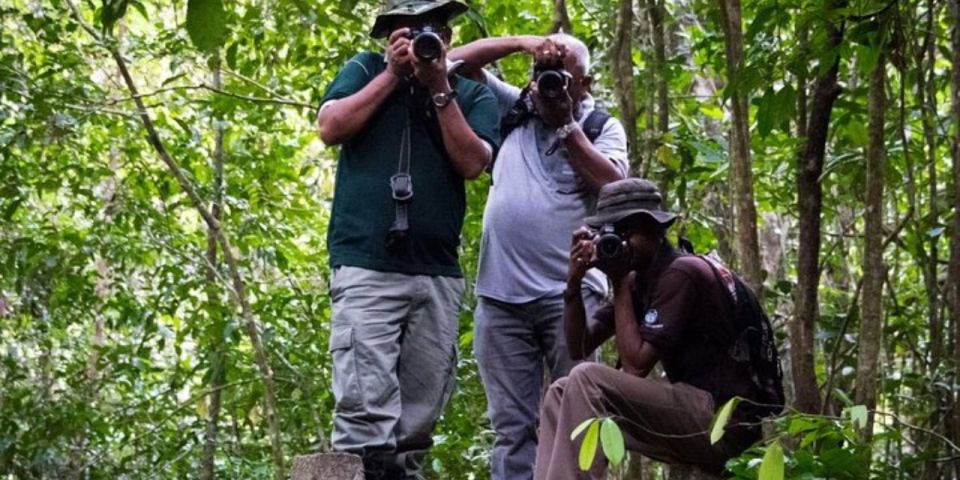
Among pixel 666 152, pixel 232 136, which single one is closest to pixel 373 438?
pixel 666 152

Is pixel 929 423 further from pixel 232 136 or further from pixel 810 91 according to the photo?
pixel 232 136

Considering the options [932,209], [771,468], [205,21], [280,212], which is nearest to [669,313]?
[771,468]

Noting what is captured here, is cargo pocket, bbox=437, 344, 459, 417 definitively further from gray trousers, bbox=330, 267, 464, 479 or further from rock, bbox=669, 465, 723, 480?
rock, bbox=669, 465, 723, 480

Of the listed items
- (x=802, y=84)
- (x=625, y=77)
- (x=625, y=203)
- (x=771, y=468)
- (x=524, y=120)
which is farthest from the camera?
(x=625, y=77)

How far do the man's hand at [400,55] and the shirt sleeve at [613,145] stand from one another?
757 millimetres

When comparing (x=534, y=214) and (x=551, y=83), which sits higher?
(x=551, y=83)

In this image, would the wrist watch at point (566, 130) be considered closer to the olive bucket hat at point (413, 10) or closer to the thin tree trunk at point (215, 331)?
the olive bucket hat at point (413, 10)

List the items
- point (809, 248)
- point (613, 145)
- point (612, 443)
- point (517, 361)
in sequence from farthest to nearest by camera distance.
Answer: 1. point (809, 248)
2. point (613, 145)
3. point (517, 361)
4. point (612, 443)

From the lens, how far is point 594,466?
3516 mm

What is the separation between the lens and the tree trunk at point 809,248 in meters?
4.70

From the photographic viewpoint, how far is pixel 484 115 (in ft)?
12.7

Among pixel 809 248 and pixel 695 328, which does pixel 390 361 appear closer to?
pixel 695 328

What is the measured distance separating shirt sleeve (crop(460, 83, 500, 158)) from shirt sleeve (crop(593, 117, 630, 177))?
1.32 feet

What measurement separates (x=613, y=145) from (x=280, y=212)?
3.47 m
